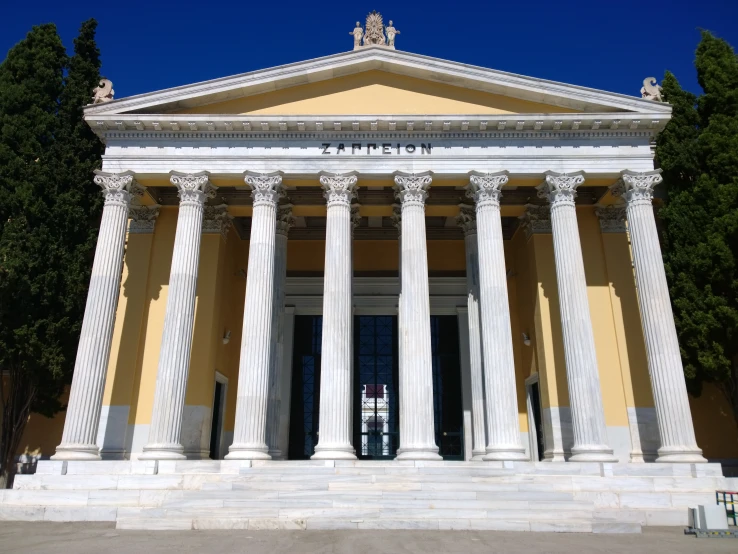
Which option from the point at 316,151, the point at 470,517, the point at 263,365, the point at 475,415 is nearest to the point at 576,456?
the point at 475,415

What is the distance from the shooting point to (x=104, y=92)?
1844 cm

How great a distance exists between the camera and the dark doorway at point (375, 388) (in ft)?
71.4

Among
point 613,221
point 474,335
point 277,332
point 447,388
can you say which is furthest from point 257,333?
point 613,221

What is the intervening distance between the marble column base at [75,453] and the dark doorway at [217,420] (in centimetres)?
468

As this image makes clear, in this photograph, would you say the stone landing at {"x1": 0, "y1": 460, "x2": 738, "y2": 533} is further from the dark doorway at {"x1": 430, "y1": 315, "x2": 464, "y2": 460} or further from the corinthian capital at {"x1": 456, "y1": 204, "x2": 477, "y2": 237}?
the corinthian capital at {"x1": 456, "y1": 204, "x2": 477, "y2": 237}

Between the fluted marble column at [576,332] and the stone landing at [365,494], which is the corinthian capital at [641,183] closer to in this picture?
the fluted marble column at [576,332]

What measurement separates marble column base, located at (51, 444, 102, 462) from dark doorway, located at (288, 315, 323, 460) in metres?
7.75

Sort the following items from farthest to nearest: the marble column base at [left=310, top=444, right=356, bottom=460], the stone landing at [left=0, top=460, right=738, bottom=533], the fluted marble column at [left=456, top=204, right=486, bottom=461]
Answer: the fluted marble column at [left=456, top=204, right=486, bottom=461] → the marble column base at [left=310, top=444, right=356, bottom=460] → the stone landing at [left=0, top=460, right=738, bottom=533]

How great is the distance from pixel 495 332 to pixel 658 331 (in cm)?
461

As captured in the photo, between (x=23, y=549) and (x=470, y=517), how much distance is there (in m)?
7.90

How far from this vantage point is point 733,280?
690 inches

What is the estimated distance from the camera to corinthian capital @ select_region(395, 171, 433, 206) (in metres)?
17.4

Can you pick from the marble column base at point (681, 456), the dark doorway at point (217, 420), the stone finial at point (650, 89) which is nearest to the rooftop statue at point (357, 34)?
the stone finial at point (650, 89)

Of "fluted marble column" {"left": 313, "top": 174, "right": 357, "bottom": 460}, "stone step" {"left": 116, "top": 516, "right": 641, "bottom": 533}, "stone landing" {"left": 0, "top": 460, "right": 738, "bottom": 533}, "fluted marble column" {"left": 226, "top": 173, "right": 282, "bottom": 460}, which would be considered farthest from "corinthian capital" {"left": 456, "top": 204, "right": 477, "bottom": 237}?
"stone step" {"left": 116, "top": 516, "right": 641, "bottom": 533}
